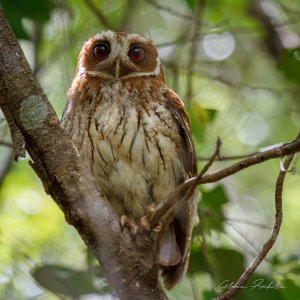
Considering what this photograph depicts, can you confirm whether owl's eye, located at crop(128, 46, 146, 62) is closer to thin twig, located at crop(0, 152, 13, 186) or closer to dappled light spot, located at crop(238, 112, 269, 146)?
thin twig, located at crop(0, 152, 13, 186)

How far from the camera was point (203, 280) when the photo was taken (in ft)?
13.7

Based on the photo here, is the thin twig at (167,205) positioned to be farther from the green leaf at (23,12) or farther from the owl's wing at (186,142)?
the green leaf at (23,12)

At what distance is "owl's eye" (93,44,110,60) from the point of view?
3.84m

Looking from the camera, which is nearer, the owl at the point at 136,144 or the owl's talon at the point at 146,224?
the owl's talon at the point at 146,224

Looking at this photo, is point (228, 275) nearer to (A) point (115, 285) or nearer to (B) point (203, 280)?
(B) point (203, 280)

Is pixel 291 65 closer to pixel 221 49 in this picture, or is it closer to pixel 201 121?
pixel 201 121

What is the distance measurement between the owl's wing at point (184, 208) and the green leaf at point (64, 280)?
0.50m

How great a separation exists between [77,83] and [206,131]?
3.00ft

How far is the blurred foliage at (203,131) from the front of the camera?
3443 millimetres

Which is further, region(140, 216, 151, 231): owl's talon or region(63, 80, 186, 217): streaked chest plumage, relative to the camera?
region(63, 80, 186, 217): streaked chest plumage

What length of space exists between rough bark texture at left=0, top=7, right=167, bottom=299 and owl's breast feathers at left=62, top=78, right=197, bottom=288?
0.59 m

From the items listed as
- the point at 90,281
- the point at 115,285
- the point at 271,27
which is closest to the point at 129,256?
the point at 115,285

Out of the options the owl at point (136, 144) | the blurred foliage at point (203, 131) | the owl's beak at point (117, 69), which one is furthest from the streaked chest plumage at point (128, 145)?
the blurred foliage at point (203, 131)

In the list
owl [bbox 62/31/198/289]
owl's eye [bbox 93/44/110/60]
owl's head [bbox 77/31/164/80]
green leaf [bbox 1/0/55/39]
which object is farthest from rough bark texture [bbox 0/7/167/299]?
owl's eye [bbox 93/44/110/60]
